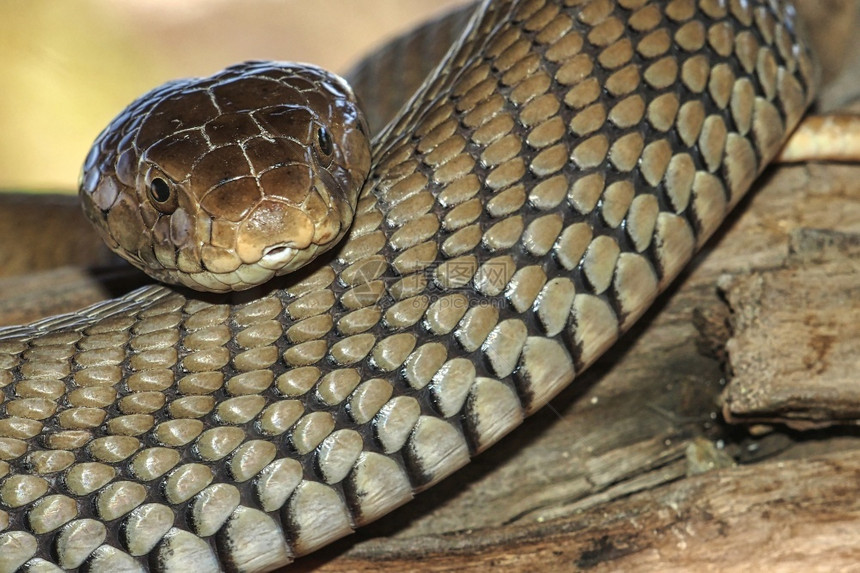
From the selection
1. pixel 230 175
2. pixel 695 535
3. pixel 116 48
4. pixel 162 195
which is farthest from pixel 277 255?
pixel 116 48

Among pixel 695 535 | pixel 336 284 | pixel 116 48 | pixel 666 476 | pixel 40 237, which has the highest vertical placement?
pixel 116 48

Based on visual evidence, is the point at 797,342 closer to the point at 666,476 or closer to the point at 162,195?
the point at 666,476

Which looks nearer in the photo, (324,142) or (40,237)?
(324,142)

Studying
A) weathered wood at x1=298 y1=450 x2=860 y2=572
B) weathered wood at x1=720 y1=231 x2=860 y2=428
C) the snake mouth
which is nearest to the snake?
the snake mouth

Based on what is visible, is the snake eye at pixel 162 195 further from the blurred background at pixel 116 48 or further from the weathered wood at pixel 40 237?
the blurred background at pixel 116 48

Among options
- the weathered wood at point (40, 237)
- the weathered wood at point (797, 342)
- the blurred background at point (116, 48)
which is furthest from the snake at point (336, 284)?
the blurred background at point (116, 48)

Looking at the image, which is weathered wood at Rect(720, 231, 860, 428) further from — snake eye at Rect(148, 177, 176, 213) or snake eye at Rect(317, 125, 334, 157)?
snake eye at Rect(148, 177, 176, 213)
